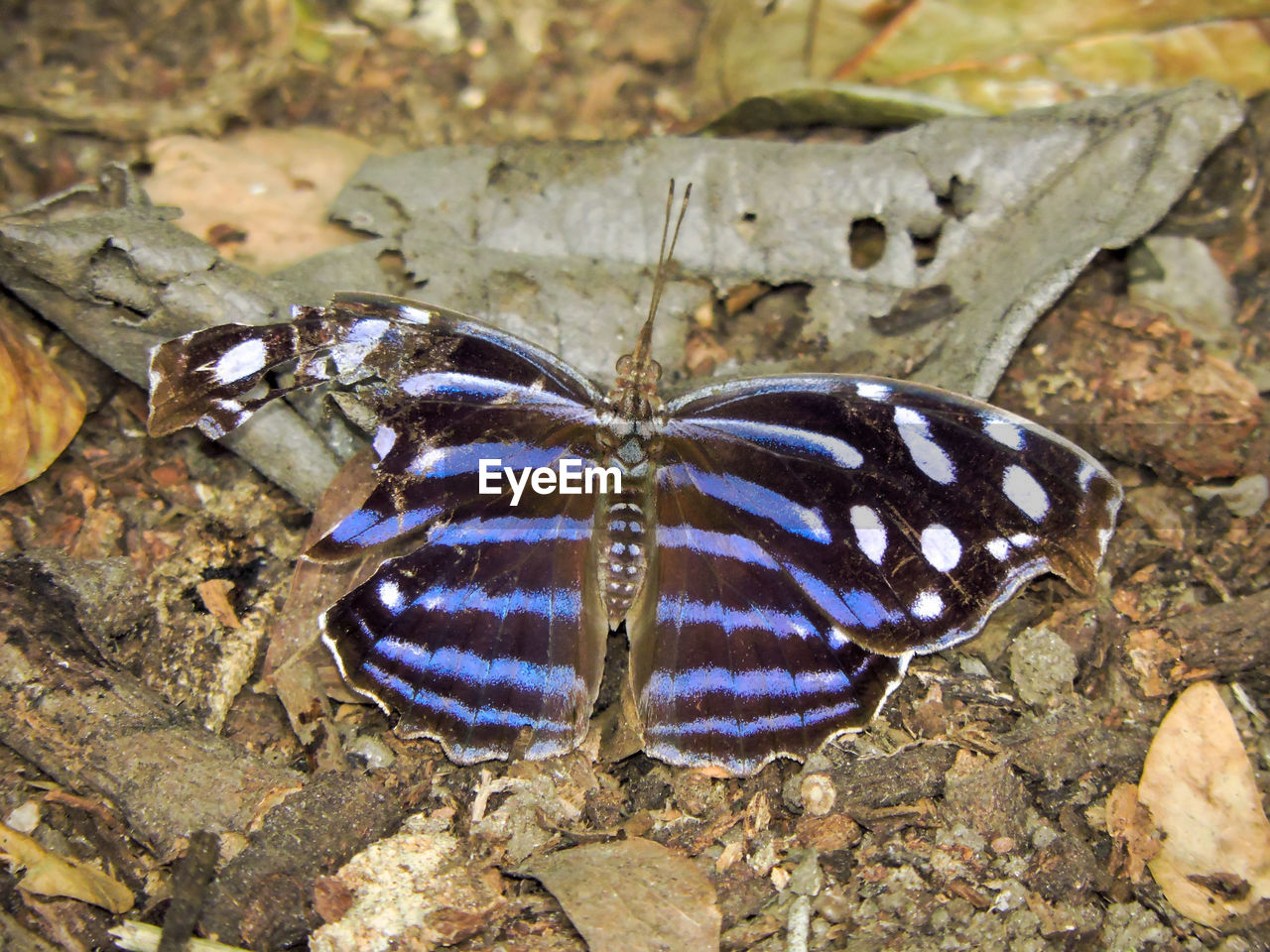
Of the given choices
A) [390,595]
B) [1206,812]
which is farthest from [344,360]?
[1206,812]

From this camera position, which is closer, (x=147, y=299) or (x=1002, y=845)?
(x=1002, y=845)

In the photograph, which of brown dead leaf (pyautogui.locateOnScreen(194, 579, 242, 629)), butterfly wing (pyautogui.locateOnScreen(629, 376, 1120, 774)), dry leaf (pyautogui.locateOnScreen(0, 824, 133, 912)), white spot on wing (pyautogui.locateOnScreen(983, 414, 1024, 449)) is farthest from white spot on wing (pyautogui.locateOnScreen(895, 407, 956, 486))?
dry leaf (pyautogui.locateOnScreen(0, 824, 133, 912))

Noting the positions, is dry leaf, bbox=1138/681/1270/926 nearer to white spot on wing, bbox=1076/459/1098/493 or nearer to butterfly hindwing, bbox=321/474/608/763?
white spot on wing, bbox=1076/459/1098/493

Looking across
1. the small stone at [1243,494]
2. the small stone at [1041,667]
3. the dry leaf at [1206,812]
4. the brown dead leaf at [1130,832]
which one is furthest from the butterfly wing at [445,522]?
the small stone at [1243,494]

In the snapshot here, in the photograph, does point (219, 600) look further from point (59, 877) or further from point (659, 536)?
point (659, 536)

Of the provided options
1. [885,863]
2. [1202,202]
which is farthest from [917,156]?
[885,863]
